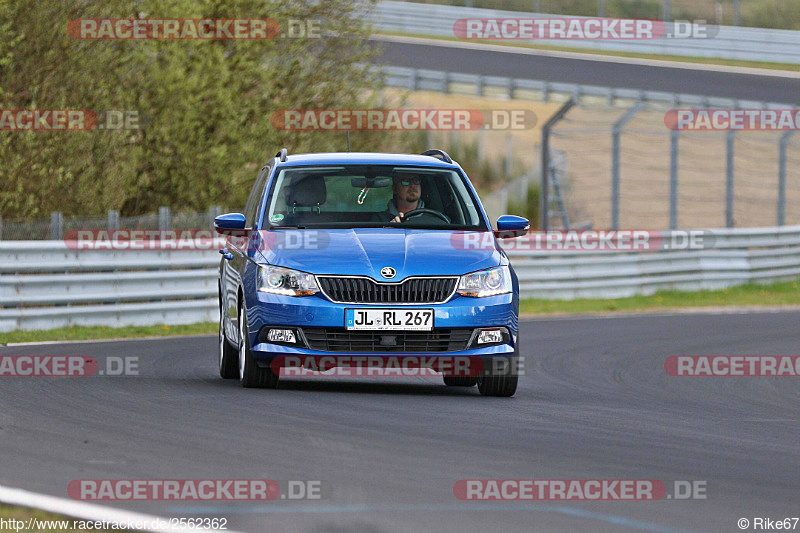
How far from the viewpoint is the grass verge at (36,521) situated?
18.3 feet

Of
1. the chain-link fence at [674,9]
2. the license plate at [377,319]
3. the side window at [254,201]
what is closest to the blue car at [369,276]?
the license plate at [377,319]

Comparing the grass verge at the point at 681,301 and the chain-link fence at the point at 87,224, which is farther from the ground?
the chain-link fence at the point at 87,224

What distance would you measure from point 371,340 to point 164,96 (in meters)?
14.7

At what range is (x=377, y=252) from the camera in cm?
998

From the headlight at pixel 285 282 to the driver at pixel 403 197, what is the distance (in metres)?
1.18

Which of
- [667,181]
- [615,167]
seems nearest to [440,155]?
[615,167]

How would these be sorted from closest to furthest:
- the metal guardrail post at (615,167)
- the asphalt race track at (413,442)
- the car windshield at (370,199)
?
the asphalt race track at (413,442) → the car windshield at (370,199) → the metal guardrail post at (615,167)

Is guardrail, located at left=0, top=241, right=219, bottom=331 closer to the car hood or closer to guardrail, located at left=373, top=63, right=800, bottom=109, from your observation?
the car hood

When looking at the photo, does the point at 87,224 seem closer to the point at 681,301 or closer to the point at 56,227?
the point at 56,227

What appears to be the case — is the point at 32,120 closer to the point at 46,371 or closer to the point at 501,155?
the point at 46,371

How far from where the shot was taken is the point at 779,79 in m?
40.0

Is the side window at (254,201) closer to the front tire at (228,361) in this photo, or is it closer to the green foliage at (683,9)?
the front tire at (228,361)

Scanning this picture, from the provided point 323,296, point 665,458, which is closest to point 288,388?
point 323,296

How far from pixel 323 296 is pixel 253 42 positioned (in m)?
16.2
